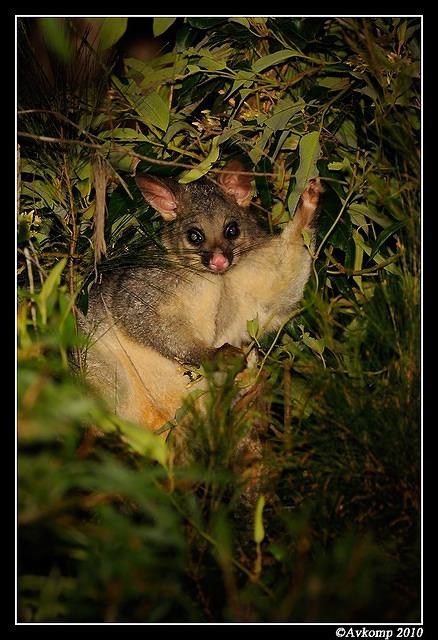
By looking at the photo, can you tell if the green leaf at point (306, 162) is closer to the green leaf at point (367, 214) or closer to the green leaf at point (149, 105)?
the green leaf at point (367, 214)

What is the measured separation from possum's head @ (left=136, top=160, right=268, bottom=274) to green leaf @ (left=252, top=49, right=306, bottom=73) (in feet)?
2.12

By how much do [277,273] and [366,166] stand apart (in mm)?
801

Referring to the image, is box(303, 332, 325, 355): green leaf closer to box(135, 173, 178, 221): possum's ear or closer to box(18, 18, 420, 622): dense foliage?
box(18, 18, 420, 622): dense foliage

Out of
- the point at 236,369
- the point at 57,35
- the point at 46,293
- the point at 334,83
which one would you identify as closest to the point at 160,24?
the point at 57,35

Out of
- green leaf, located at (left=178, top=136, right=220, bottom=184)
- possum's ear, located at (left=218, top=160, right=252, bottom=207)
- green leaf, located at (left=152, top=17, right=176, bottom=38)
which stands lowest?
possum's ear, located at (left=218, top=160, right=252, bottom=207)

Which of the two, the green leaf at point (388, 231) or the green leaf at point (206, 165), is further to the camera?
the green leaf at point (206, 165)

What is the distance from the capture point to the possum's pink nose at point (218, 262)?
11.4 feet

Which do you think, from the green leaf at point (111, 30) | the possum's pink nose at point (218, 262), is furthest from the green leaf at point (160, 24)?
the possum's pink nose at point (218, 262)

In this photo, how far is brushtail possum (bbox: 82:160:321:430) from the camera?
3.64 m

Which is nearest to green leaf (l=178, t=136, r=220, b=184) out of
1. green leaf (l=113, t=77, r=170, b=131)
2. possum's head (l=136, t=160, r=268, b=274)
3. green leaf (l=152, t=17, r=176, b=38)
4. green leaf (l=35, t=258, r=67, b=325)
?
green leaf (l=113, t=77, r=170, b=131)

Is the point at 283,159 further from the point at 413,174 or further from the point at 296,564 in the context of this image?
the point at 296,564

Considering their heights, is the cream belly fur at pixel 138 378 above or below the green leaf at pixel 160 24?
below

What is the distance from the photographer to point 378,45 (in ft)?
9.14

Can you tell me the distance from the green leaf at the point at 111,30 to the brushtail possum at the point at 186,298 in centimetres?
97
